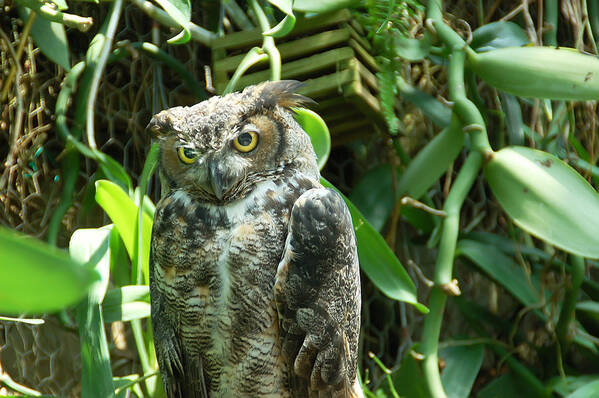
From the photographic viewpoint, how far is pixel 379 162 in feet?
6.72

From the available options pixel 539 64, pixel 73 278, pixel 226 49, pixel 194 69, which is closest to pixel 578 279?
pixel 539 64

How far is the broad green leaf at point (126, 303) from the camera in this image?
3.94 feet

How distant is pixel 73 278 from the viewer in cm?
23

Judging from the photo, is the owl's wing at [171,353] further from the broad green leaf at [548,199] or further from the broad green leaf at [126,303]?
the broad green leaf at [548,199]

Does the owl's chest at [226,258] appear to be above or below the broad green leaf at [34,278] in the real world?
below

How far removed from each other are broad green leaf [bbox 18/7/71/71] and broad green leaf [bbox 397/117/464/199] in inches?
33.2

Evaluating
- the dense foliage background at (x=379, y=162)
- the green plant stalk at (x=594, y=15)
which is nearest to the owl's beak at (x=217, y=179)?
the dense foliage background at (x=379, y=162)

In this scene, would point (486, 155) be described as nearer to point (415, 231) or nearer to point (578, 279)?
point (578, 279)

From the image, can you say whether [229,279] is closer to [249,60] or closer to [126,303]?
[126,303]

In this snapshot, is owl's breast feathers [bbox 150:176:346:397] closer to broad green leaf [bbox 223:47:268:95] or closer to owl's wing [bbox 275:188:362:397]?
owl's wing [bbox 275:188:362:397]

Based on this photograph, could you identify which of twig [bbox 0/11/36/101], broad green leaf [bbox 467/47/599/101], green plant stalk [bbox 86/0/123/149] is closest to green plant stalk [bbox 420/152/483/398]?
broad green leaf [bbox 467/47/599/101]

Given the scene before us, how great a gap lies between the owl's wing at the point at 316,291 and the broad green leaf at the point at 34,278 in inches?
31.8

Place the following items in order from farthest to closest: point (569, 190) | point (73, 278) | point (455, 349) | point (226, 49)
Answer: point (455, 349) → point (226, 49) → point (569, 190) → point (73, 278)

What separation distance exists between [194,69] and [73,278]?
1.73 metres
